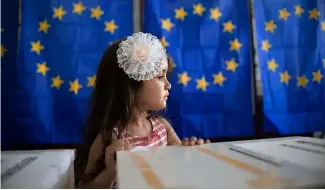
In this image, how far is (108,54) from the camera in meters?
0.67

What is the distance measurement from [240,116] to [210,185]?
714 mm

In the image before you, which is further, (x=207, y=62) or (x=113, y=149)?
(x=207, y=62)

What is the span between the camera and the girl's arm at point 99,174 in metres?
0.42

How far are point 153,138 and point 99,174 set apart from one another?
0.19 meters

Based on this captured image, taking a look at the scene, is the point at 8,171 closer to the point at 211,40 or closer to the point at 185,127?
the point at 185,127

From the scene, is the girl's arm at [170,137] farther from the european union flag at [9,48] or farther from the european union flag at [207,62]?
the european union flag at [9,48]

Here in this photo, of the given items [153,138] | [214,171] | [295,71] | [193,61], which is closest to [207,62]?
[193,61]

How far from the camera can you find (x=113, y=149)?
1.50 ft

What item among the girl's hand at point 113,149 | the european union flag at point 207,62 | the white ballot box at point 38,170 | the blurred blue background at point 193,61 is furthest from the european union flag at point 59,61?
the white ballot box at point 38,170

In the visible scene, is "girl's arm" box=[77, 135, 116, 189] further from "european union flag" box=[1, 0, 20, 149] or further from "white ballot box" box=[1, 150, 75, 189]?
"european union flag" box=[1, 0, 20, 149]

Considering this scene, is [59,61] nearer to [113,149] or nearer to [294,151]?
[113,149]

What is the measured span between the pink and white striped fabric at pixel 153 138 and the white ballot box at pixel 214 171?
26 cm

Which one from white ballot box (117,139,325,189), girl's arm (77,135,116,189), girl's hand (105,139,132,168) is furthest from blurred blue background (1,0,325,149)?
white ballot box (117,139,325,189)

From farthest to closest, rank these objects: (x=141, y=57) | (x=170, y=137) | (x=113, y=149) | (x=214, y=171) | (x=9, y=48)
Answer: (x=9, y=48) < (x=170, y=137) < (x=141, y=57) < (x=113, y=149) < (x=214, y=171)
